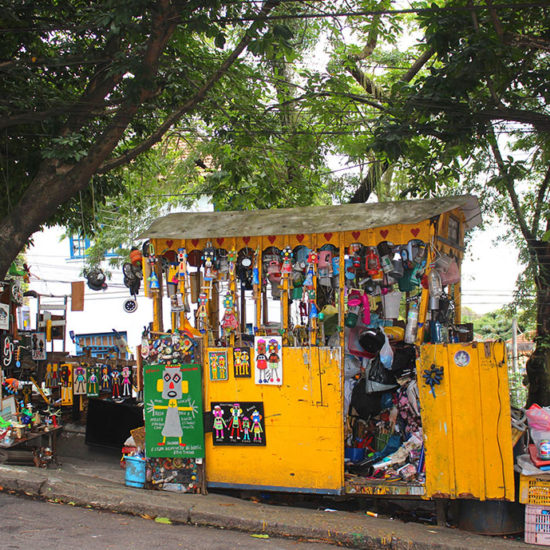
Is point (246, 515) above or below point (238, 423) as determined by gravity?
below

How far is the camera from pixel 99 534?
5.32 meters

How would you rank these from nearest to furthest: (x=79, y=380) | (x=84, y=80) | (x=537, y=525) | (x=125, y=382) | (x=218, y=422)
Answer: (x=537, y=525) → (x=218, y=422) → (x=84, y=80) → (x=79, y=380) → (x=125, y=382)

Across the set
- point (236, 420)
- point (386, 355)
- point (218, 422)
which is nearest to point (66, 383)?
point (218, 422)

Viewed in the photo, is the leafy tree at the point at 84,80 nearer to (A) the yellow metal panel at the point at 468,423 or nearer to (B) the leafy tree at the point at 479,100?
(B) the leafy tree at the point at 479,100

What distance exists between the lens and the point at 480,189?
35.5 feet

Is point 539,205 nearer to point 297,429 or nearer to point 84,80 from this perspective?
point 297,429

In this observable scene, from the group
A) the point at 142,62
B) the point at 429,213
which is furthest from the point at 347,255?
the point at 142,62

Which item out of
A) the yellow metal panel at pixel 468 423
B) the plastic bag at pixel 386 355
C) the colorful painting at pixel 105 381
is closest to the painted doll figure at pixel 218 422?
the plastic bag at pixel 386 355

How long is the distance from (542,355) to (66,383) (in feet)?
25.1

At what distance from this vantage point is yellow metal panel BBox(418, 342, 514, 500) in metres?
5.80

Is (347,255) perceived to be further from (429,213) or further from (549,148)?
(549,148)

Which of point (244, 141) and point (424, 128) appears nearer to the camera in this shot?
point (424, 128)

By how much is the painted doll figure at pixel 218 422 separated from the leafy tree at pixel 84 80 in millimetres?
3355

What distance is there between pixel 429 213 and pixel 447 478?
264 cm
